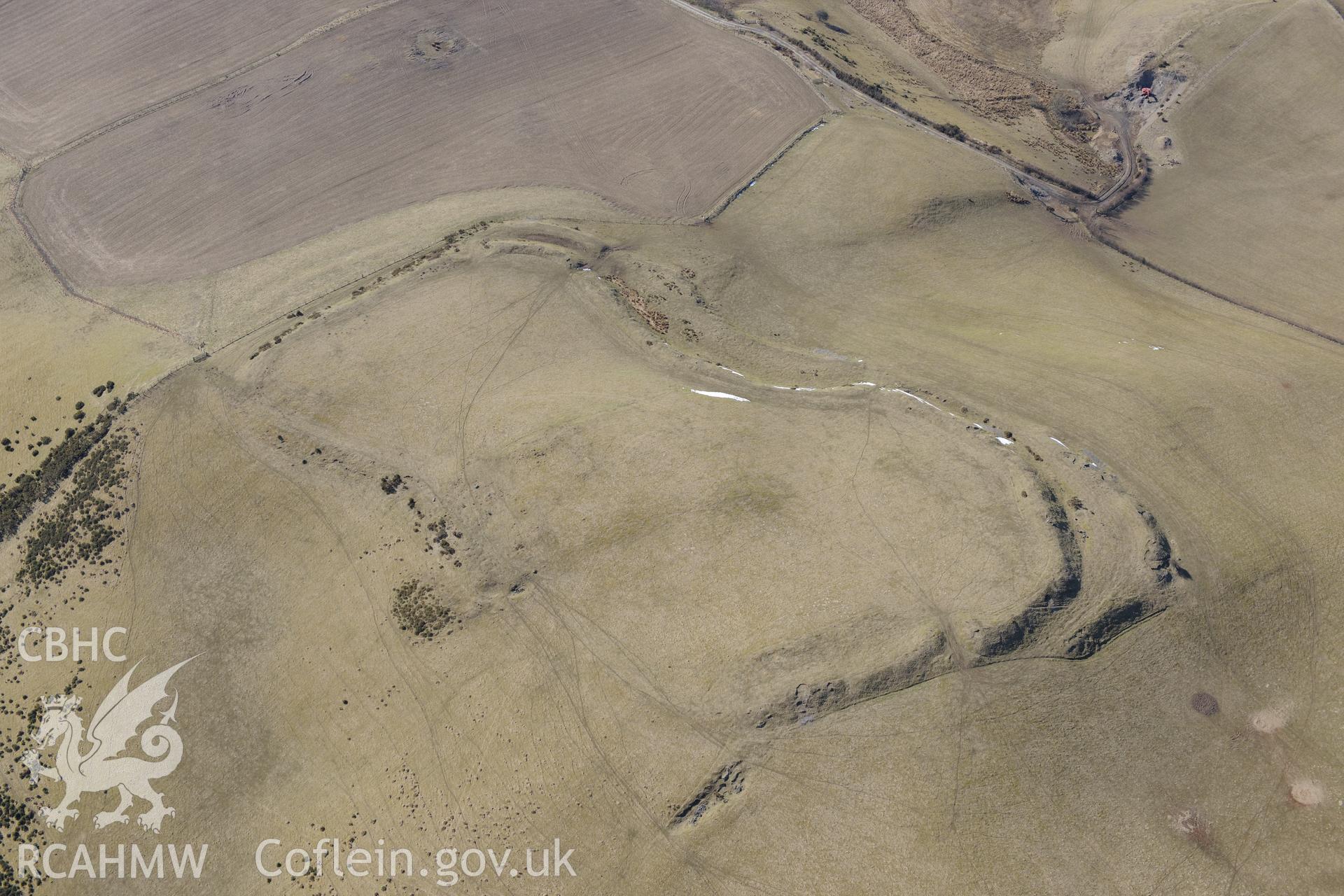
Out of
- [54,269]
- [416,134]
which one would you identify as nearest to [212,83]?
[416,134]

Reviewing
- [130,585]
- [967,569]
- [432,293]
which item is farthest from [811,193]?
[130,585]

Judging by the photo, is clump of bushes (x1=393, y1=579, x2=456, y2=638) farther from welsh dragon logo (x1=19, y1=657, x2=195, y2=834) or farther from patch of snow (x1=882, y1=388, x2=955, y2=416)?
patch of snow (x1=882, y1=388, x2=955, y2=416)

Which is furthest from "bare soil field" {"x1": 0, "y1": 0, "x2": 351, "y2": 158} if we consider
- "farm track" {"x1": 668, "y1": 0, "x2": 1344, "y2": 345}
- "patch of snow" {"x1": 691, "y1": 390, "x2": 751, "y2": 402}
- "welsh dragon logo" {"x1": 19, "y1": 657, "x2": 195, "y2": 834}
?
"patch of snow" {"x1": 691, "y1": 390, "x2": 751, "y2": 402}

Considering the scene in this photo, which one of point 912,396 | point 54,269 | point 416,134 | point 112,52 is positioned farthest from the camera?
point 112,52

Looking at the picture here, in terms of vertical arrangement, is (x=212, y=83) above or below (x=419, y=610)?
above

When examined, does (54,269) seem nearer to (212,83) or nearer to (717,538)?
(212,83)

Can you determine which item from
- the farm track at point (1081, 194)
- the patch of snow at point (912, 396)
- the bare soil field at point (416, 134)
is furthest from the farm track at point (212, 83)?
the patch of snow at point (912, 396)
